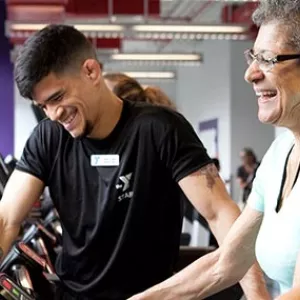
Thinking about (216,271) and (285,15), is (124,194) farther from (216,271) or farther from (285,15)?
(285,15)

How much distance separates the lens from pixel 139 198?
231 cm

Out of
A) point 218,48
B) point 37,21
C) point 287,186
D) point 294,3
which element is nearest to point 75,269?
point 287,186

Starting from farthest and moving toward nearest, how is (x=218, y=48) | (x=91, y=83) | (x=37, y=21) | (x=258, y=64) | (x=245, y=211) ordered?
(x=218, y=48), (x=37, y=21), (x=91, y=83), (x=245, y=211), (x=258, y=64)

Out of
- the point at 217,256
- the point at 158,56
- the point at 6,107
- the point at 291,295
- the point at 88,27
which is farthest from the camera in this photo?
the point at 158,56

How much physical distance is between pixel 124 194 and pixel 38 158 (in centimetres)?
30

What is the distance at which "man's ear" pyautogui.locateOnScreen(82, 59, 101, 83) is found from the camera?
230 centimetres

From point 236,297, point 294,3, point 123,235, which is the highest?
point 294,3

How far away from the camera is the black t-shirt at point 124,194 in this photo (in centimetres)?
231

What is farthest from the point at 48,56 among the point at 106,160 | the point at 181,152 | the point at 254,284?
the point at 254,284

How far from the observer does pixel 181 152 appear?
2277 mm

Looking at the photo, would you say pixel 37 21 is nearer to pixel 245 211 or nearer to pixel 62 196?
pixel 62 196

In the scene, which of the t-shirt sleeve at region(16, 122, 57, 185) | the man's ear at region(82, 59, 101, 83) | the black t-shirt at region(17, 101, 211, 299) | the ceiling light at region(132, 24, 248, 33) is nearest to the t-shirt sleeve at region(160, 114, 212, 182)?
the black t-shirt at region(17, 101, 211, 299)

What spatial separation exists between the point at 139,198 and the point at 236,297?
52 cm

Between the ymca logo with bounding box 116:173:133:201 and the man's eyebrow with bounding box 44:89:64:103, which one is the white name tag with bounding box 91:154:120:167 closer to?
the ymca logo with bounding box 116:173:133:201
